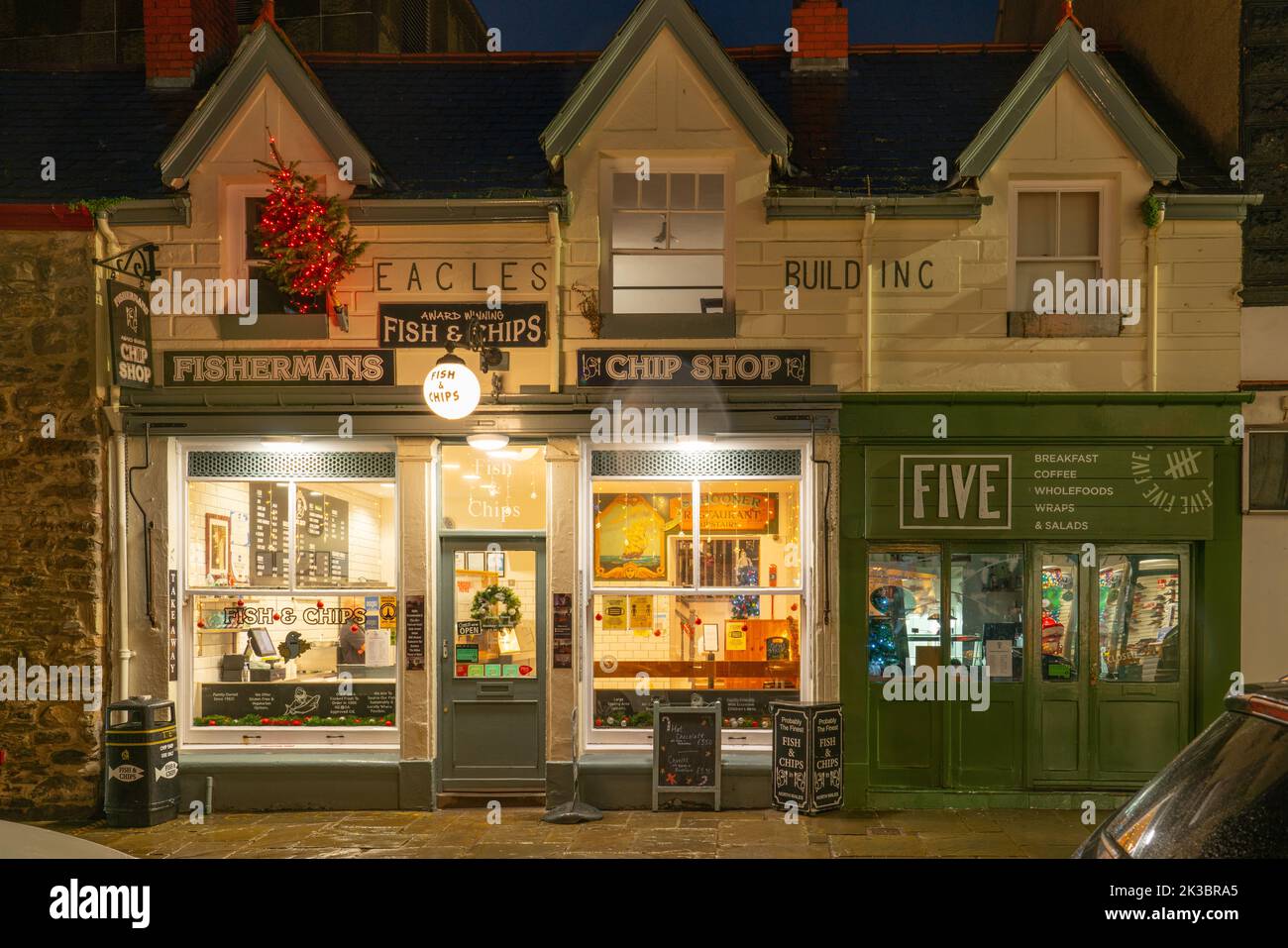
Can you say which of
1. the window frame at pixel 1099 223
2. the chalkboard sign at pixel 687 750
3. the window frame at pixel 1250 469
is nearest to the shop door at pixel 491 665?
the chalkboard sign at pixel 687 750

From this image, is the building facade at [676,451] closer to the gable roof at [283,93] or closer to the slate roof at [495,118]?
the gable roof at [283,93]

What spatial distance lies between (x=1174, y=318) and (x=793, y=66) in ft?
17.1

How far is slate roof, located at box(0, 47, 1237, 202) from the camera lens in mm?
10773

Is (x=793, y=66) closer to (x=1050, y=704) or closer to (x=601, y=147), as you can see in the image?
(x=601, y=147)

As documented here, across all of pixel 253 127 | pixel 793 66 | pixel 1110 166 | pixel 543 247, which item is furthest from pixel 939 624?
pixel 253 127

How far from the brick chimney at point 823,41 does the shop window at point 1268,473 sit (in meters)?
6.26

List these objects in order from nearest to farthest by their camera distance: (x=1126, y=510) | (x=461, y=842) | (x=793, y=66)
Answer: (x=461, y=842)
(x=1126, y=510)
(x=793, y=66)

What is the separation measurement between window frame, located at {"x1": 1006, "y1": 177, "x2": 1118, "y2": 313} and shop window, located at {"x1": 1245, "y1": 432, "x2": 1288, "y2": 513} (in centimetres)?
234

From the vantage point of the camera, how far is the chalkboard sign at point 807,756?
9836 millimetres

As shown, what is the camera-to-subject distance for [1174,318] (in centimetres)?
1037

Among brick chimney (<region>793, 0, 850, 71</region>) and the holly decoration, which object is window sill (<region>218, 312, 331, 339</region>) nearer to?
the holly decoration

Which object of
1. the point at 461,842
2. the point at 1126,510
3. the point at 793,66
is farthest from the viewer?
the point at 793,66

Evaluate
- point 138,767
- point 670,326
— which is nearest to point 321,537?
point 138,767

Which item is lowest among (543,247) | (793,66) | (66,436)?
(66,436)
